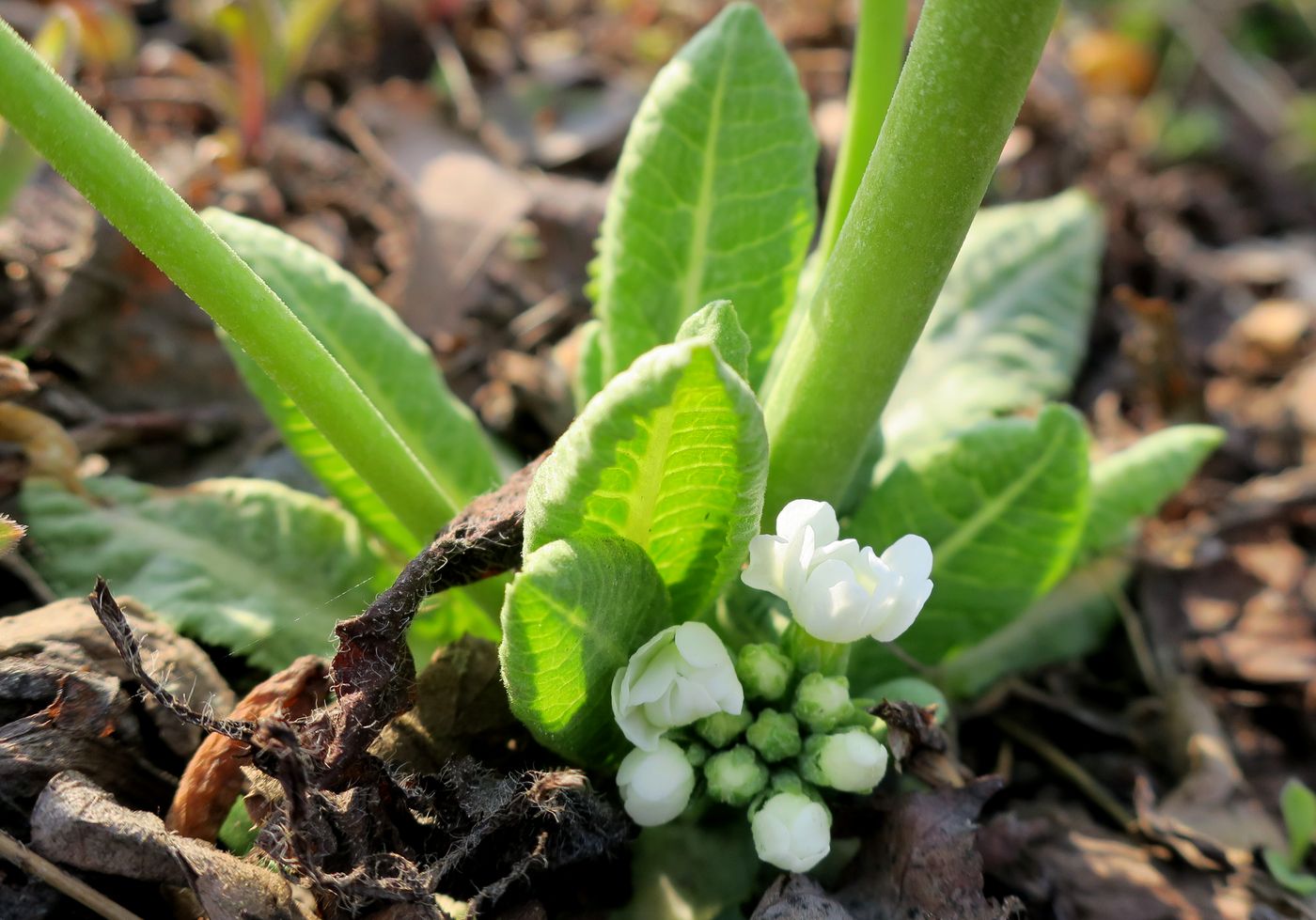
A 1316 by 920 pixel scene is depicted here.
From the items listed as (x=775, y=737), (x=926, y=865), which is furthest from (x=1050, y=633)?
(x=775, y=737)

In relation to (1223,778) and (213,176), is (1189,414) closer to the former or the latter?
(1223,778)

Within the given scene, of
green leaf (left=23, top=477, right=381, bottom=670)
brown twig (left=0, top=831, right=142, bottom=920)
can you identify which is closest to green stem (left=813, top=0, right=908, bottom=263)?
green leaf (left=23, top=477, right=381, bottom=670)

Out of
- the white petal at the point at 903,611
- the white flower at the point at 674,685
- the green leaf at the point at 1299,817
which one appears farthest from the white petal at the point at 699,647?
the green leaf at the point at 1299,817

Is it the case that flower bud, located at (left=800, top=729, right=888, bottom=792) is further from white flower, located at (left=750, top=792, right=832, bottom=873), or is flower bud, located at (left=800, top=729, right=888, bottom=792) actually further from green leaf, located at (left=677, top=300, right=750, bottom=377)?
green leaf, located at (left=677, top=300, right=750, bottom=377)

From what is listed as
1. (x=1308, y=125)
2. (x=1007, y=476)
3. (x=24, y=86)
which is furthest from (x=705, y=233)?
(x=1308, y=125)

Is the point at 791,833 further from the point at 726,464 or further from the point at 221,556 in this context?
the point at 221,556

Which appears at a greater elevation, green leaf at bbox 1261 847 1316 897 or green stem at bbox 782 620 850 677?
green stem at bbox 782 620 850 677
